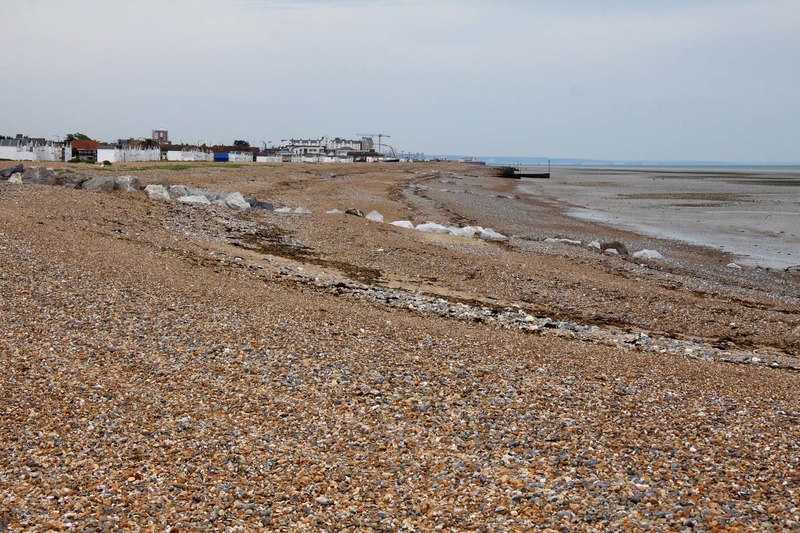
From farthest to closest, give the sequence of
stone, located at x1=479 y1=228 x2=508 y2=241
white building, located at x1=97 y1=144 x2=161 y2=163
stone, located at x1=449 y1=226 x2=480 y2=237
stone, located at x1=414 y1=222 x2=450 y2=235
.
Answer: white building, located at x1=97 y1=144 x2=161 y2=163 → stone, located at x1=414 y1=222 x2=450 y2=235 → stone, located at x1=479 y1=228 x2=508 y2=241 → stone, located at x1=449 y1=226 x2=480 y2=237

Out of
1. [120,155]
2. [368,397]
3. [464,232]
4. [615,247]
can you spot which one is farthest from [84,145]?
[368,397]

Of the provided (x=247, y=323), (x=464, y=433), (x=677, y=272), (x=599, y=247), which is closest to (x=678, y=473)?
(x=464, y=433)

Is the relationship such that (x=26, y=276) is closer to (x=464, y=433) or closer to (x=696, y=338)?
(x=464, y=433)

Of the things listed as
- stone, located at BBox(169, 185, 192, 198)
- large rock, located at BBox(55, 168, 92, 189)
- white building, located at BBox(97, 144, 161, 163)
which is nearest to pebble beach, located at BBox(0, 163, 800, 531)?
stone, located at BBox(169, 185, 192, 198)

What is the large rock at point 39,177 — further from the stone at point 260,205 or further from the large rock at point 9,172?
the stone at point 260,205

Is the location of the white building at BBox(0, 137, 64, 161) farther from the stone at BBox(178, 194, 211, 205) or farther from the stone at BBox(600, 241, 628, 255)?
the stone at BBox(600, 241, 628, 255)

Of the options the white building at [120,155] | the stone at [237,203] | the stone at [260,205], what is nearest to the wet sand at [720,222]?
the stone at [260,205]

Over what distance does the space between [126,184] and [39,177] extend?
4.22 meters

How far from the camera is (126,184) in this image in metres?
23.9

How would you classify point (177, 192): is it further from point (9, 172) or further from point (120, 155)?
point (120, 155)

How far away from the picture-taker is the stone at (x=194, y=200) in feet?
77.5

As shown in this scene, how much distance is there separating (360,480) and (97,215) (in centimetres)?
1444

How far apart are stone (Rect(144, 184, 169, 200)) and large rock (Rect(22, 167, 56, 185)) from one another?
4305 mm

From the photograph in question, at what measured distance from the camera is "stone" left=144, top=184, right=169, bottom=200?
23.4 meters
